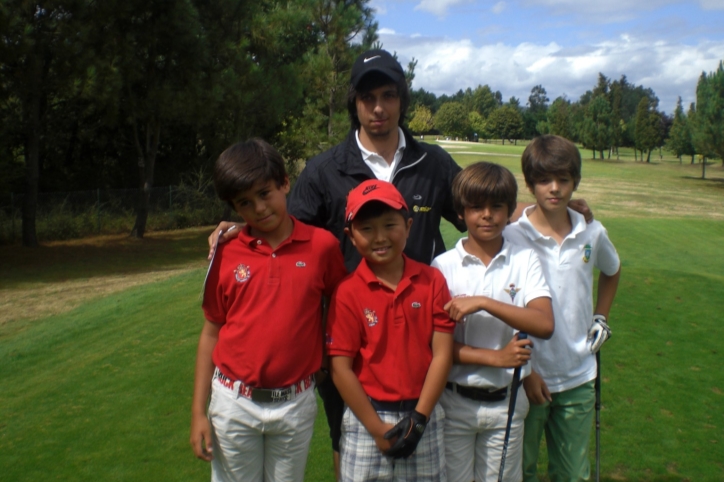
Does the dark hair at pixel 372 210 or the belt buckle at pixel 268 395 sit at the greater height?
the dark hair at pixel 372 210

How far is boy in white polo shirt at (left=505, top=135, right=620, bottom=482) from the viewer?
2.69m

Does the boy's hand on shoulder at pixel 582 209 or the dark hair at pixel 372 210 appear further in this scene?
the boy's hand on shoulder at pixel 582 209

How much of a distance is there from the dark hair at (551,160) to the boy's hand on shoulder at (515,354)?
0.78m

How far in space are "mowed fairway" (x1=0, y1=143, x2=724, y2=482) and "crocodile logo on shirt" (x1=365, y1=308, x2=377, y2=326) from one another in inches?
64.2

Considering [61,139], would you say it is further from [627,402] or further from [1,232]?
[627,402]

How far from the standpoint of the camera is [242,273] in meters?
2.41

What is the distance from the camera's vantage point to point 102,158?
19578 mm

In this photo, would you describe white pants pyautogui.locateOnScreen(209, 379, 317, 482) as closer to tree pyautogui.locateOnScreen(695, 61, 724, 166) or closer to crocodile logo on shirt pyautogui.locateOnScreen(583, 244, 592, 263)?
crocodile logo on shirt pyautogui.locateOnScreen(583, 244, 592, 263)

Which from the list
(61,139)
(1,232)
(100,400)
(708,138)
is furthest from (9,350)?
(708,138)

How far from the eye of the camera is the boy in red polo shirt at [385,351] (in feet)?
7.52

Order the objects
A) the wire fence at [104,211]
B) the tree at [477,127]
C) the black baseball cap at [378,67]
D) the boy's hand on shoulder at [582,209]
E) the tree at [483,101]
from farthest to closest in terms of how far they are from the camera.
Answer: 1. the tree at [483,101]
2. the tree at [477,127]
3. the wire fence at [104,211]
4. the boy's hand on shoulder at [582,209]
5. the black baseball cap at [378,67]

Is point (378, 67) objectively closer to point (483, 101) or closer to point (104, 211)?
point (104, 211)

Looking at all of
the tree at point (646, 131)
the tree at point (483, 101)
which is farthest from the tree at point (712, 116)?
the tree at point (483, 101)

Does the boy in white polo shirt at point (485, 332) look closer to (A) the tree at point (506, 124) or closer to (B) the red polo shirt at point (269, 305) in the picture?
(B) the red polo shirt at point (269, 305)
